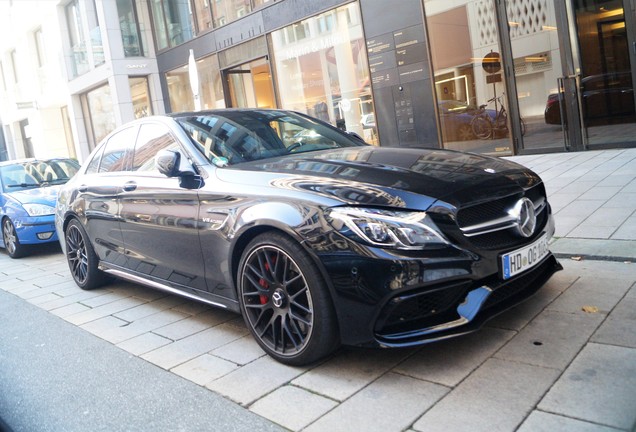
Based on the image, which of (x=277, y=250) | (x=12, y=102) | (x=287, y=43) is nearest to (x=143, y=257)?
(x=277, y=250)

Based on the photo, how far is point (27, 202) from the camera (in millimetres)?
8359

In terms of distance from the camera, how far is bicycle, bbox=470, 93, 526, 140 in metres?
11.0

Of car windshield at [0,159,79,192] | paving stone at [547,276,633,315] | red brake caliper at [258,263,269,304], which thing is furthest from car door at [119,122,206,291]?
car windshield at [0,159,79,192]

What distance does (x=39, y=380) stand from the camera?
353 cm

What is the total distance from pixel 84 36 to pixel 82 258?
18.3 m

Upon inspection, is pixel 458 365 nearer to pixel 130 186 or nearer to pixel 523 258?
pixel 523 258

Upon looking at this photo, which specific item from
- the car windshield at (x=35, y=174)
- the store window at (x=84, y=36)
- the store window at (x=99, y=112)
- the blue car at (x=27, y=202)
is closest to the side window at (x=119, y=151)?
the blue car at (x=27, y=202)

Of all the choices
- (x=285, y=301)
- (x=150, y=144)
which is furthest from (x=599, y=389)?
(x=150, y=144)

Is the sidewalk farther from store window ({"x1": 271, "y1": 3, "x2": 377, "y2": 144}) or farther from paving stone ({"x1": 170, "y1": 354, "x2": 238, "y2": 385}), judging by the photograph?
store window ({"x1": 271, "y1": 3, "x2": 377, "y2": 144})

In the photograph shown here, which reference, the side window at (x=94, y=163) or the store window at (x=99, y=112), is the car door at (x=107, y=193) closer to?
the side window at (x=94, y=163)

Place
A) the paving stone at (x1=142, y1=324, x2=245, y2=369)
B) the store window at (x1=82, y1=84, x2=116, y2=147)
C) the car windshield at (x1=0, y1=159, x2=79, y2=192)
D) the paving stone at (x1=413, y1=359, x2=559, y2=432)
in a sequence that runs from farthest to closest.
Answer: the store window at (x1=82, y1=84, x2=116, y2=147) → the car windshield at (x1=0, y1=159, x2=79, y2=192) → the paving stone at (x1=142, y1=324, x2=245, y2=369) → the paving stone at (x1=413, y1=359, x2=559, y2=432)

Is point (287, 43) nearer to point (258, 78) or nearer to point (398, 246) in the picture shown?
point (258, 78)

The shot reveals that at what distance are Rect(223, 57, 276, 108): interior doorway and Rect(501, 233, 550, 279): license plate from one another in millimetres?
12822

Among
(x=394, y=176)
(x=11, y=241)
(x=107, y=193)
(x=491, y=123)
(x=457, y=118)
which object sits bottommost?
(x=11, y=241)
